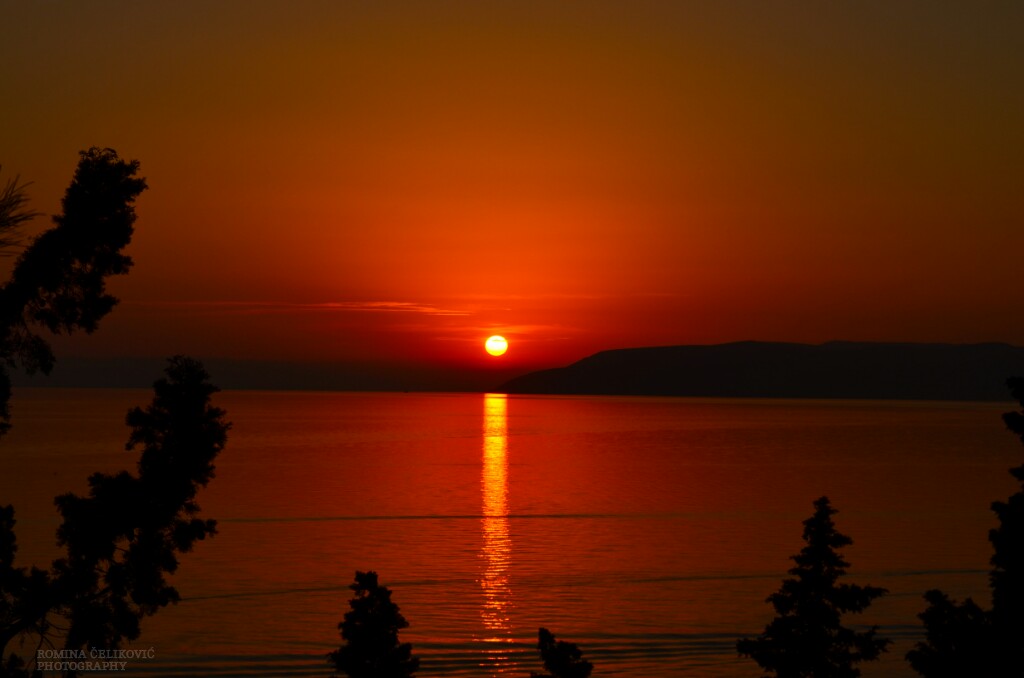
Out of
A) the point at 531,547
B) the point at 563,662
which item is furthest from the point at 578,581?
the point at 563,662

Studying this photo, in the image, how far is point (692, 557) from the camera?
55.2 metres

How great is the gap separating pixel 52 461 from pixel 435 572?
73.4 meters

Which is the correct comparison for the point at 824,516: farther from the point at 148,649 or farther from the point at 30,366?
the point at 148,649

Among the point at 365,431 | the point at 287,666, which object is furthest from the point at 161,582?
the point at 365,431

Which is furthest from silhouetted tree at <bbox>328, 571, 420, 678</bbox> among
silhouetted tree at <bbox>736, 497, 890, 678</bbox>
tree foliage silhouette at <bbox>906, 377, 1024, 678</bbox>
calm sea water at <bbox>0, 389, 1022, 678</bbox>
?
calm sea water at <bbox>0, 389, 1022, 678</bbox>

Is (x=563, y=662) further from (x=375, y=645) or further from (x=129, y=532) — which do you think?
(x=129, y=532)

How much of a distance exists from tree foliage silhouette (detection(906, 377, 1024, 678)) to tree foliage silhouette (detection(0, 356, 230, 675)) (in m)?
9.99

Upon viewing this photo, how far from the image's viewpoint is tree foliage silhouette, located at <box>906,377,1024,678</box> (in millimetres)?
13844

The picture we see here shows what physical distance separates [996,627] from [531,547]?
1761 inches

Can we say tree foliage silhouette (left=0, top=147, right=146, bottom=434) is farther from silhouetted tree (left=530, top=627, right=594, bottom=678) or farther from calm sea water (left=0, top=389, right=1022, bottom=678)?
calm sea water (left=0, top=389, right=1022, bottom=678)

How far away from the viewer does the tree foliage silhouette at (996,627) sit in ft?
45.4

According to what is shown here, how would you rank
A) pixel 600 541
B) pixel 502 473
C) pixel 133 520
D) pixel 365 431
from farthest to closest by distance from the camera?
pixel 365 431
pixel 502 473
pixel 600 541
pixel 133 520

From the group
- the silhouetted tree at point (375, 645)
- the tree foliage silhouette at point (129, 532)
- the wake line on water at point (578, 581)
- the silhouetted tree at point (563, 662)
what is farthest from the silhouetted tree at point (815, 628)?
the wake line on water at point (578, 581)

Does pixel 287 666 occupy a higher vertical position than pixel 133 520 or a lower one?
lower
